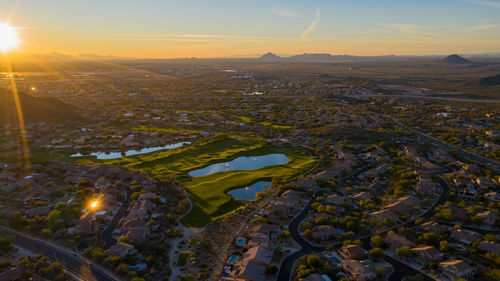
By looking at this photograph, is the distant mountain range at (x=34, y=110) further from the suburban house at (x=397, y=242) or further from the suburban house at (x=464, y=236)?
the suburban house at (x=464, y=236)

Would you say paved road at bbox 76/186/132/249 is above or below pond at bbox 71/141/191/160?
below

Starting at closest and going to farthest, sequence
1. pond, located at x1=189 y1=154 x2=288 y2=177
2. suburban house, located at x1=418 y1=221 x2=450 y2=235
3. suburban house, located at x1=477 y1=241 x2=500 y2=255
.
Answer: suburban house, located at x1=477 y1=241 x2=500 y2=255, suburban house, located at x1=418 y1=221 x2=450 y2=235, pond, located at x1=189 y1=154 x2=288 y2=177

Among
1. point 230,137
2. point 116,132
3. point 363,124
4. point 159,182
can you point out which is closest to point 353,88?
point 363,124

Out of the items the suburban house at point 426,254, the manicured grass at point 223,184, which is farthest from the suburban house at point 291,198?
the suburban house at point 426,254

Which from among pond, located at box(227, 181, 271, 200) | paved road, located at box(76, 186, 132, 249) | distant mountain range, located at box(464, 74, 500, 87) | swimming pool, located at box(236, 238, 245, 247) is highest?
distant mountain range, located at box(464, 74, 500, 87)

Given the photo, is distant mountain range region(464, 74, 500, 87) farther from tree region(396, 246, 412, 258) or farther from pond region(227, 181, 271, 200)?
tree region(396, 246, 412, 258)

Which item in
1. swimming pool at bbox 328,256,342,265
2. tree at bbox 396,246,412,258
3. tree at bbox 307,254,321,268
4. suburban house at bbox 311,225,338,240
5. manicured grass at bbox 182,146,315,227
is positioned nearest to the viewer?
tree at bbox 307,254,321,268

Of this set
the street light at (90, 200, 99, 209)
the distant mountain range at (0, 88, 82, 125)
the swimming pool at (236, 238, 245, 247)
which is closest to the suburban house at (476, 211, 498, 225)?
the swimming pool at (236, 238, 245, 247)

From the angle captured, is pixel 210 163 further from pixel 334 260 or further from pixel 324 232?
pixel 334 260
